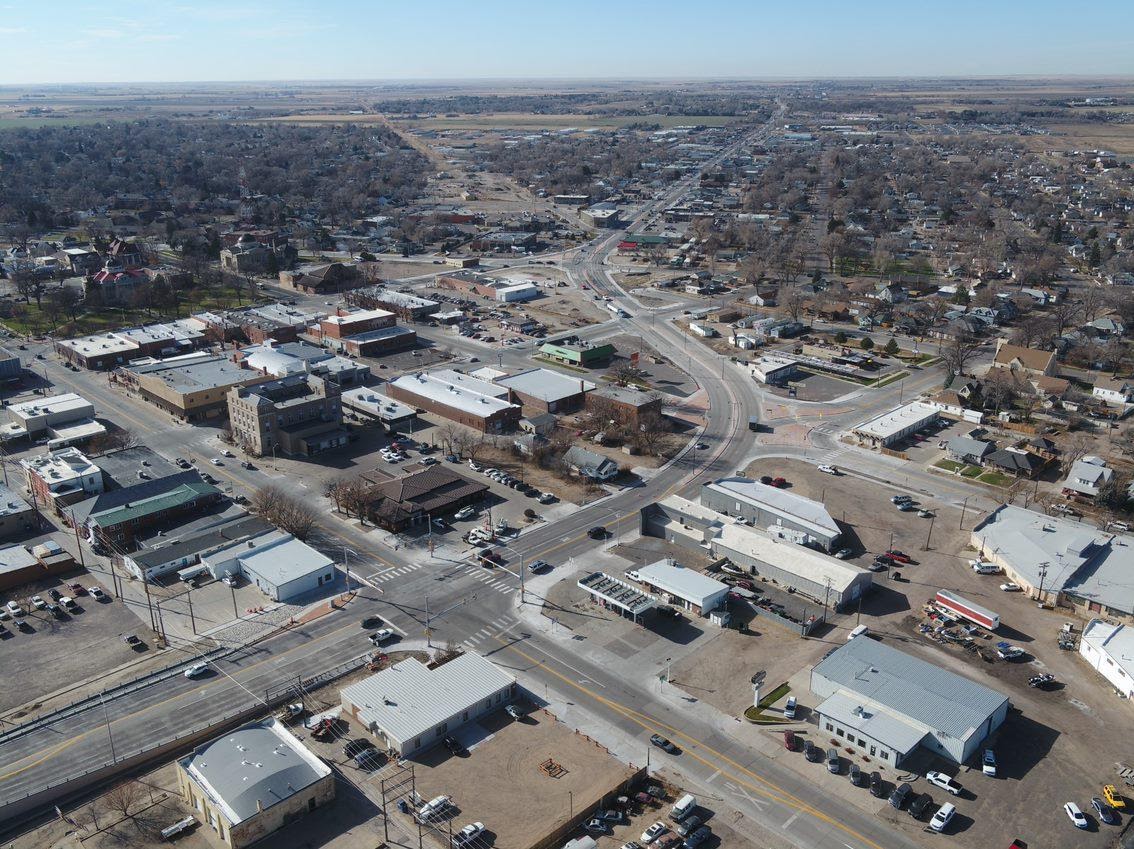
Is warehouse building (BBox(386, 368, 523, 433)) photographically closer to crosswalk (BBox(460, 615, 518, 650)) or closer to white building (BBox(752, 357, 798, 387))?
white building (BBox(752, 357, 798, 387))

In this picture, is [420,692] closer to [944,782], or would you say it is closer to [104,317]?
[944,782]

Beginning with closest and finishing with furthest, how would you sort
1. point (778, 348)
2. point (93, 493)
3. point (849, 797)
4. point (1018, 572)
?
point (849, 797) → point (1018, 572) → point (93, 493) → point (778, 348)

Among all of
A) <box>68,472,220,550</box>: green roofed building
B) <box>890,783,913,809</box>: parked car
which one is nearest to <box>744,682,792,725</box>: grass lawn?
<box>890,783,913,809</box>: parked car

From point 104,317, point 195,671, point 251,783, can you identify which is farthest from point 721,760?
point 104,317

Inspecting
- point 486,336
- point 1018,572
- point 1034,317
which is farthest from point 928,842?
point 1034,317

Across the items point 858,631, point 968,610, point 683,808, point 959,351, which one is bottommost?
point 683,808

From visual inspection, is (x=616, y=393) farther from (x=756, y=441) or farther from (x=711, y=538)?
(x=711, y=538)
